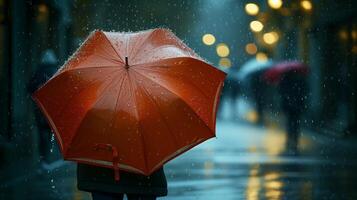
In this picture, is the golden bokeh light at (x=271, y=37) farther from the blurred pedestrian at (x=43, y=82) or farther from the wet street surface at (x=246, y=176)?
the blurred pedestrian at (x=43, y=82)

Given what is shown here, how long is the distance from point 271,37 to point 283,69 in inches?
931

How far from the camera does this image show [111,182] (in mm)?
5129

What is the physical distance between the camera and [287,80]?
2114 cm

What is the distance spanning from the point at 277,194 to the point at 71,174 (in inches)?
152

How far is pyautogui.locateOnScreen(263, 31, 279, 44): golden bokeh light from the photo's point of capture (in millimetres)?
46188

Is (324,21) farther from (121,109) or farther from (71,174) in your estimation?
(121,109)

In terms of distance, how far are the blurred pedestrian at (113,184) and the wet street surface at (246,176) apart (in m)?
4.89

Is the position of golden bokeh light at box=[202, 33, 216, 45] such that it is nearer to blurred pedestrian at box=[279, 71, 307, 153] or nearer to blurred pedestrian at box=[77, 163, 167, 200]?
blurred pedestrian at box=[279, 71, 307, 153]

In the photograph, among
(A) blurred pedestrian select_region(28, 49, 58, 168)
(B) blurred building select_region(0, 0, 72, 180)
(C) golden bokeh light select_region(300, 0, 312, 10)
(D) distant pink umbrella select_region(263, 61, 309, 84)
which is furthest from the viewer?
(C) golden bokeh light select_region(300, 0, 312, 10)

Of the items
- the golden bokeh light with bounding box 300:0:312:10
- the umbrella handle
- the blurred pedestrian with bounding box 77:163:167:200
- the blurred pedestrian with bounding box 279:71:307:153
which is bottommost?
the blurred pedestrian with bounding box 77:163:167:200

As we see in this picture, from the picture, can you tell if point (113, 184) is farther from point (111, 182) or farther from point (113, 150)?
point (113, 150)

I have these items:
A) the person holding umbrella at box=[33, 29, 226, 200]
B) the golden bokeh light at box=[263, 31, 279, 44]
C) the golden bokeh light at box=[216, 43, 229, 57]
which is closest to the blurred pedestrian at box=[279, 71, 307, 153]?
the person holding umbrella at box=[33, 29, 226, 200]

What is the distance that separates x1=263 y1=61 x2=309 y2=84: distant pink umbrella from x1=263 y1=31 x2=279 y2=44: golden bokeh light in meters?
A: 13.0

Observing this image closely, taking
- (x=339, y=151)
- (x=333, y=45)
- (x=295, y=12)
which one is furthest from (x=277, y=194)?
(x=295, y=12)
